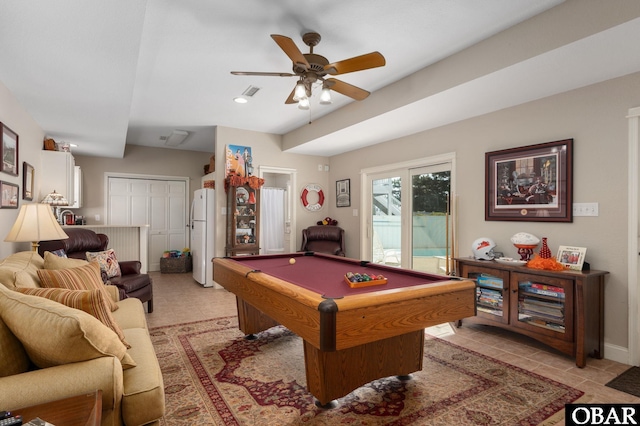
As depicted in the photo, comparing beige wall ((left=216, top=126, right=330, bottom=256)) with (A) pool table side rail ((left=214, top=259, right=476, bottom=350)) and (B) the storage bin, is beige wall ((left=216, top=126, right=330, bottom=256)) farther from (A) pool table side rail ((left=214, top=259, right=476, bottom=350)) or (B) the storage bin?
(A) pool table side rail ((left=214, top=259, right=476, bottom=350))

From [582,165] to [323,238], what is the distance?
12.3 ft

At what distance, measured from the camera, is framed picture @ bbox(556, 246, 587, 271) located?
9.62 ft

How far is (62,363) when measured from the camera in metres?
1.34

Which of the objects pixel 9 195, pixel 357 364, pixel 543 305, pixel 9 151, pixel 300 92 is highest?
pixel 300 92

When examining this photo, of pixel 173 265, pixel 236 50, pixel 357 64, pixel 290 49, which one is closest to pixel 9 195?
pixel 236 50

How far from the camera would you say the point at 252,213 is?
5555 millimetres

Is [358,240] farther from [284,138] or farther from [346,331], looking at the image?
[346,331]

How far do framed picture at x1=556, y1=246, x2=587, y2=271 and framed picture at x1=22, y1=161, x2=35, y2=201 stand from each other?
549 cm

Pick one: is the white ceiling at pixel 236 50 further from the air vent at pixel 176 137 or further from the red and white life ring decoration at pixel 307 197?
the red and white life ring decoration at pixel 307 197

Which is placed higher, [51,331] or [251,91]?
[251,91]

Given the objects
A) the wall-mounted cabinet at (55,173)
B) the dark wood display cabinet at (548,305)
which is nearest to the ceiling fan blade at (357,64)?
the dark wood display cabinet at (548,305)

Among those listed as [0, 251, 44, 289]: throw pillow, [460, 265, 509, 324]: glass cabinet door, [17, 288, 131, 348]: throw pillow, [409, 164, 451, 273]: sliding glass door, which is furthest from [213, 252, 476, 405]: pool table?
[409, 164, 451, 273]: sliding glass door

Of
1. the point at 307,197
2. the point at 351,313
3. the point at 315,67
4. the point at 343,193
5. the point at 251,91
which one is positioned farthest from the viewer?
the point at 307,197

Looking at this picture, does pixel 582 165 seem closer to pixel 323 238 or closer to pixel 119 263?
pixel 323 238
